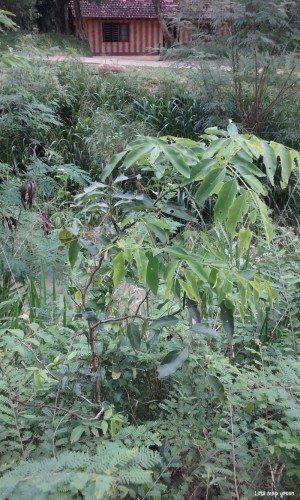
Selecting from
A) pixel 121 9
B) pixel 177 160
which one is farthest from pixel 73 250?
pixel 121 9

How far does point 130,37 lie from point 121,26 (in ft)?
1.75

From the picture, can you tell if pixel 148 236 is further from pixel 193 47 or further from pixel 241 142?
pixel 193 47

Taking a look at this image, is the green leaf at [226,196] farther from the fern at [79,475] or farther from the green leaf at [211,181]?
the fern at [79,475]

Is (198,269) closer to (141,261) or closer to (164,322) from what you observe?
(141,261)

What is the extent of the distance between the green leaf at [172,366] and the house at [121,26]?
18.2m

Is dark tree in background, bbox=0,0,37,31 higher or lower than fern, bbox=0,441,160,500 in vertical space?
higher

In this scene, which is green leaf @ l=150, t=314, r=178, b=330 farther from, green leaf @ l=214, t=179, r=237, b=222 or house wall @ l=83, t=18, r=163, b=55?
house wall @ l=83, t=18, r=163, b=55

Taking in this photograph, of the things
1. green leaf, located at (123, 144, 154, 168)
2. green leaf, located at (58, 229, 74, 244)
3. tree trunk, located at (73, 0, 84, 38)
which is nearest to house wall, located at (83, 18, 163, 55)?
tree trunk, located at (73, 0, 84, 38)

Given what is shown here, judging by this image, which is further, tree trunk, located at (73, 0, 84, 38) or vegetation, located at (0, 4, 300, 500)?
tree trunk, located at (73, 0, 84, 38)

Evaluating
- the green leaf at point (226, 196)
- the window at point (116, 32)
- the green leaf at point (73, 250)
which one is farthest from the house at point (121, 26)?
the green leaf at point (226, 196)

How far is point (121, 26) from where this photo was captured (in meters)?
19.3

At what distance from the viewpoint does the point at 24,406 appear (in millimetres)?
1646

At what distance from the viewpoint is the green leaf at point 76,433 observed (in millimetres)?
1419

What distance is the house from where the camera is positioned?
1834cm
